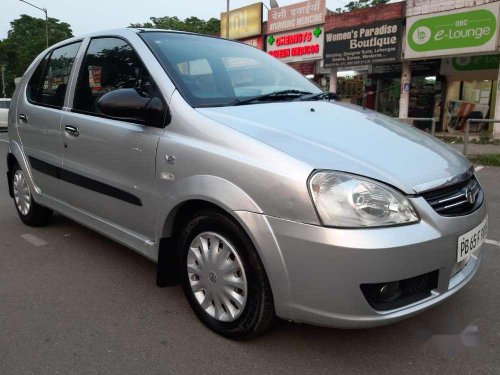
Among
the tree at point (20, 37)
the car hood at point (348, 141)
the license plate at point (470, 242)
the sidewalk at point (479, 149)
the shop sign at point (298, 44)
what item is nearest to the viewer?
the car hood at point (348, 141)

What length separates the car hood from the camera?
2.17 m

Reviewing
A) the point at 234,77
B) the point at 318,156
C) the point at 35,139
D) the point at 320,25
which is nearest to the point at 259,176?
the point at 318,156

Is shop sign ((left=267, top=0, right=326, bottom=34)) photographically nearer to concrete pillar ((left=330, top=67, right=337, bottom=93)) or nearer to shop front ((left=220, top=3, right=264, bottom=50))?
shop front ((left=220, top=3, right=264, bottom=50))

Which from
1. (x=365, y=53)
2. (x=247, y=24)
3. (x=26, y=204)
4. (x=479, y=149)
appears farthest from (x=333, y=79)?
(x=26, y=204)

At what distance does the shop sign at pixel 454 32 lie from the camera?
13.4 meters

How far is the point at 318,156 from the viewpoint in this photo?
7.13ft

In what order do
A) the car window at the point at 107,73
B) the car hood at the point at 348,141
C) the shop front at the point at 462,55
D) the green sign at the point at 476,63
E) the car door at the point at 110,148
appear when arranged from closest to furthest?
1. the car hood at the point at 348,141
2. the car door at the point at 110,148
3. the car window at the point at 107,73
4. the shop front at the point at 462,55
5. the green sign at the point at 476,63

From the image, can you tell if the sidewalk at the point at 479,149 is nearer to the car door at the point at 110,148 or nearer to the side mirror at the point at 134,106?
the car door at the point at 110,148

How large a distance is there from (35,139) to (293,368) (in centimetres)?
301

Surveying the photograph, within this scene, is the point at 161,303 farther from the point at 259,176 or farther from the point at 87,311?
the point at 259,176

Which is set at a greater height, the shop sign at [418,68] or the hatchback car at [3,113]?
the shop sign at [418,68]

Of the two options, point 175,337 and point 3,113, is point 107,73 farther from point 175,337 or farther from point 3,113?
point 3,113

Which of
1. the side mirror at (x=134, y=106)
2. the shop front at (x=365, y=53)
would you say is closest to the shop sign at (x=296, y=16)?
the shop front at (x=365, y=53)

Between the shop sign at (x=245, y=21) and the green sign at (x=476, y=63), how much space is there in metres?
8.58
